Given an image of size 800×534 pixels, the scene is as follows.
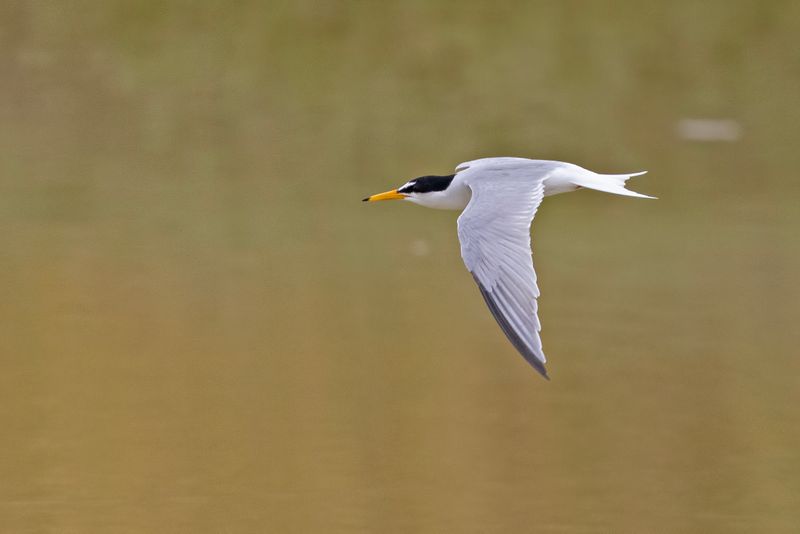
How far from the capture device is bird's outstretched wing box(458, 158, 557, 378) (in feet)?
16.2

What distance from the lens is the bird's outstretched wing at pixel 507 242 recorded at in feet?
16.2

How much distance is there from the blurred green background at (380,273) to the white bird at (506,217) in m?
1.40

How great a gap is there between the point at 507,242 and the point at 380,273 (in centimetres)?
436

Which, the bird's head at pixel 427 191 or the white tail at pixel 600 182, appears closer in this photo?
the white tail at pixel 600 182

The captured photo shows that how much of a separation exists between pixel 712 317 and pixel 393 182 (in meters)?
2.54

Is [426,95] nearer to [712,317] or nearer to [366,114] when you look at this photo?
[366,114]

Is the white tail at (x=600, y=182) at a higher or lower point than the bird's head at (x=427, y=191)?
higher

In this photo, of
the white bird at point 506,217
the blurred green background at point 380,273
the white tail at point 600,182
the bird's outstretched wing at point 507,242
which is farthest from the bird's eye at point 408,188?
the blurred green background at point 380,273

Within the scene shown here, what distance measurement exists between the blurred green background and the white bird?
55.3 inches

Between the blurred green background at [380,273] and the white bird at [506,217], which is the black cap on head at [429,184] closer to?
the white bird at [506,217]

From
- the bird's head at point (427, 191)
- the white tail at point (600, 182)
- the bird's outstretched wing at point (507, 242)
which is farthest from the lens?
the bird's head at point (427, 191)

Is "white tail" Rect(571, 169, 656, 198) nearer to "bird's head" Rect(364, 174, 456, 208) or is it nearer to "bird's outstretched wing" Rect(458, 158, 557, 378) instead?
"bird's outstretched wing" Rect(458, 158, 557, 378)

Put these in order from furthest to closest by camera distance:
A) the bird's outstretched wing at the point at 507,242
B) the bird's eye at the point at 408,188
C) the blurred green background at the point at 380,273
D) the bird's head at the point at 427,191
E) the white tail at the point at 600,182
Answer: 1. the blurred green background at the point at 380,273
2. the bird's eye at the point at 408,188
3. the bird's head at the point at 427,191
4. the white tail at the point at 600,182
5. the bird's outstretched wing at the point at 507,242

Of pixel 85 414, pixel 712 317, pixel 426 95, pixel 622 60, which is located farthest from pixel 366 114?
pixel 85 414
